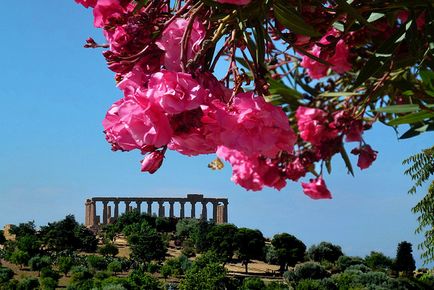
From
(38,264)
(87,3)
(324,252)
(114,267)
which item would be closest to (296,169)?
(87,3)

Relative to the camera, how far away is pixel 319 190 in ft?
7.73

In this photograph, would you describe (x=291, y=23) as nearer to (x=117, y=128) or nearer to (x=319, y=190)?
(x=117, y=128)

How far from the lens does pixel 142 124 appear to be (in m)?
0.89

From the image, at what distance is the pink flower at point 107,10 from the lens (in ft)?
3.61

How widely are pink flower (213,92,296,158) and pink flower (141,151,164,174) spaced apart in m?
0.12

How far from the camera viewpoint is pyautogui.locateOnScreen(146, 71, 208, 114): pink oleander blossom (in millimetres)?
863

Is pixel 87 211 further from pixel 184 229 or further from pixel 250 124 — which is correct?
pixel 250 124

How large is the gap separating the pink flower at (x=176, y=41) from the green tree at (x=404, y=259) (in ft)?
73.4

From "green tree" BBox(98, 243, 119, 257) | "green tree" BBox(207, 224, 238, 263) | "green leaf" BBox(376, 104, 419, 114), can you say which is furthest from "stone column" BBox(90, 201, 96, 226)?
"green leaf" BBox(376, 104, 419, 114)

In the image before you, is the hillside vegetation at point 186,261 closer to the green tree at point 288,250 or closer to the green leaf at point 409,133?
the green tree at point 288,250

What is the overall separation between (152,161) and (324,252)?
997 inches

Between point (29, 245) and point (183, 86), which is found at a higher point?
point (29, 245)

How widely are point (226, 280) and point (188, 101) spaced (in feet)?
58.2

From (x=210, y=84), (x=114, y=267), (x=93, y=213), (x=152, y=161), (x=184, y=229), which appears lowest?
(x=114, y=267)
